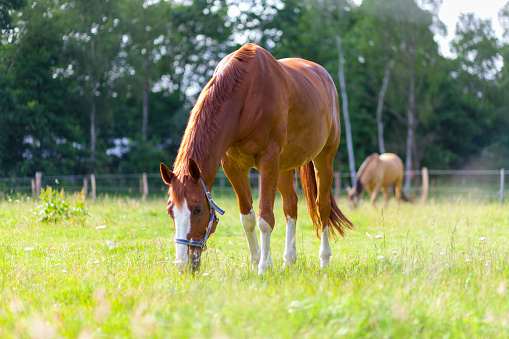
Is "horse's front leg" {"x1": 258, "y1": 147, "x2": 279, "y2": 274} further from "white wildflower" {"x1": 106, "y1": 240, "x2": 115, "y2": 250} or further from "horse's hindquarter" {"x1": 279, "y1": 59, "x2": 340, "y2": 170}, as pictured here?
"white wildflower" {"x1": 106, "y1": 240, "x2": 115, "y2": 250}

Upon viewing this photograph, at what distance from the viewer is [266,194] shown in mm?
3744

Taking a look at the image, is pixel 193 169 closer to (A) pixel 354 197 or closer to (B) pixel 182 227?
(B) pixel 182 227

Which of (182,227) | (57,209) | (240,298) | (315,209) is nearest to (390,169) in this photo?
(315,209)

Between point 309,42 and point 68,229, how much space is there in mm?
24460

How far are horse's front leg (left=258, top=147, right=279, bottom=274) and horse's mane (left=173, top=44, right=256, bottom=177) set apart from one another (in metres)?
0.59

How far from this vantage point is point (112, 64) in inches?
906

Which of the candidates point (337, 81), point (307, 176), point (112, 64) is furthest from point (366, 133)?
point (307, 176)

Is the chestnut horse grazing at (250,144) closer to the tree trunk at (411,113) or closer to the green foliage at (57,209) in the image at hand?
the green foliage at (57,209)

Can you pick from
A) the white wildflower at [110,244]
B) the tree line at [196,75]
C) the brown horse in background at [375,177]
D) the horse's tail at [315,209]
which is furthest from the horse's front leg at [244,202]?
the tree line at [196,75]

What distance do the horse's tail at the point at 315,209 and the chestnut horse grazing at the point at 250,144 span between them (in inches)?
3.3

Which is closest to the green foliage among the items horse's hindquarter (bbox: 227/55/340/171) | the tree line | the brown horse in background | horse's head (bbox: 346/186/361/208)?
horse's hindquarter (bbox: 227/55/340/171)

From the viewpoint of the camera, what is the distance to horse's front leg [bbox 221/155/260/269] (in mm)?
4062

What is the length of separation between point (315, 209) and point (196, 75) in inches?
985

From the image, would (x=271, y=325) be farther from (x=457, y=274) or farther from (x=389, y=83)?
(x=389, y=83)
